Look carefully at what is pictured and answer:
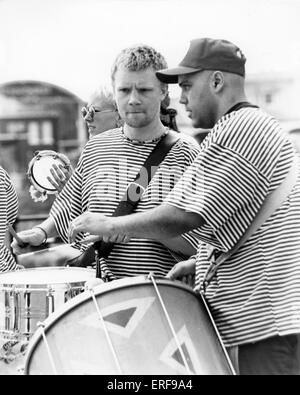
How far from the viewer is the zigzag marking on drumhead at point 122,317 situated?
6.27 ft

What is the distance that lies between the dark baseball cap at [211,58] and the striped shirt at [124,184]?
0.51m

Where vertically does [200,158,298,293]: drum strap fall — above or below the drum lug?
above

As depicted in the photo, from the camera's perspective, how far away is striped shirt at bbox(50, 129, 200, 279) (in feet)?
8.46

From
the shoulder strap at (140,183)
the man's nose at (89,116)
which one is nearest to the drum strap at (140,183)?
the shoulder strap at (140,183)

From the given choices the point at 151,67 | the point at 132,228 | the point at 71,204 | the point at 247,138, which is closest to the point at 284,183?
the point at 247,138

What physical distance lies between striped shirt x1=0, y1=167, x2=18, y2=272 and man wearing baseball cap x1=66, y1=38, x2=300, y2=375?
1198 millimetres

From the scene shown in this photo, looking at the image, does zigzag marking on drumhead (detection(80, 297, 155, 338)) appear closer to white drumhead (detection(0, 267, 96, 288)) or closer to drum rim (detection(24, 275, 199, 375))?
drum rim (detection(24, 275, 199, 375))

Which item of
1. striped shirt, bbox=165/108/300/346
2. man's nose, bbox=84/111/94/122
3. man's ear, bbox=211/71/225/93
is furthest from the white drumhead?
man's nose, bbox=84/111/94/122

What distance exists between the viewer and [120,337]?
6.26 feet

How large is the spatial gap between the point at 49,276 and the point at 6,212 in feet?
2.88

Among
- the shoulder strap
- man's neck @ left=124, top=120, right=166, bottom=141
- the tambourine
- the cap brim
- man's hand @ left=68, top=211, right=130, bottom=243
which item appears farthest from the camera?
the tambourine

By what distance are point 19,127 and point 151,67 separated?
210 centimetres

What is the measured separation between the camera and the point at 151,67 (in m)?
2.67

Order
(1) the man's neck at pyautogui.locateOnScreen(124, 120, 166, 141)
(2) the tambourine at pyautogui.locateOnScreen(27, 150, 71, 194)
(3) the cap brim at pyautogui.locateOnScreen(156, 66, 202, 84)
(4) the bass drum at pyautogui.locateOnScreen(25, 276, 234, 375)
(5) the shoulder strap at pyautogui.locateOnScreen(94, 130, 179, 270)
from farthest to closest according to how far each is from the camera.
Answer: (2) the tambourine at pyautogui.locateOnScreen(27, 150, 71, 194) < (1) the man's neck at pyautogui.locateOnScreen(124, 120, 166, 141) < (5) the shoulder strap at pyautogui.locateOnScreen(94, 130, 179, 270) < (3) the cap brim at pyautogui.locateOnScreen(156, 66, 202, 84) < (4) the bass drum at pyautogui.locateOnScreen(25, 276, 234, 375)
